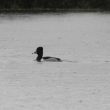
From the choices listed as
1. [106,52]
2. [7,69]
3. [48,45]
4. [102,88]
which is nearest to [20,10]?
[48,45]

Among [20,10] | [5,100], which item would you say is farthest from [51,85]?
[20,10]

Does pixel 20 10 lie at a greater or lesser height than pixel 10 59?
lesser

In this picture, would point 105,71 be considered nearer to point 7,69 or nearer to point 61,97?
point 7,69

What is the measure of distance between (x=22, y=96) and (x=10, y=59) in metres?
8.90

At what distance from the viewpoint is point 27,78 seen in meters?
17.1

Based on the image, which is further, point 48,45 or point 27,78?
point 48,45

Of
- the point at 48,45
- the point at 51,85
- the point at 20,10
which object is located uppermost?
the point at 51,85

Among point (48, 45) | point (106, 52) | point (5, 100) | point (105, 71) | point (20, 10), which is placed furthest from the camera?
point (20, 10)

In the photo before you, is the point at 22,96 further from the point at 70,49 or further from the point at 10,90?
the point at 70,49

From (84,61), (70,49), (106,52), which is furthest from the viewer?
(70,49)

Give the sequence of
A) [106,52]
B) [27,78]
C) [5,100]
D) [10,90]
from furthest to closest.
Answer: [106,52], [27,78], [10,90], [5,100]

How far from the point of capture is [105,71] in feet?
62.4

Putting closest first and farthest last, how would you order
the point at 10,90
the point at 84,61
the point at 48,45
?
the point at 10,90 < the point at 84,61 < the point at 48,45

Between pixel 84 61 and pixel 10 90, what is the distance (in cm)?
784
